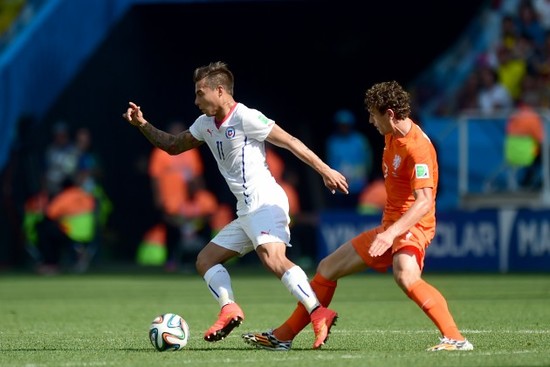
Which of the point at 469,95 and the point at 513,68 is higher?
the point at 513,68

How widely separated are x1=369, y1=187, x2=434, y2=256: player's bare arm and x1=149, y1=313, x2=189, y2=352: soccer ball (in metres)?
1.65

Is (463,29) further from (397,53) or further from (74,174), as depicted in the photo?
(74,174)

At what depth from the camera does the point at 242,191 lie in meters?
9.62

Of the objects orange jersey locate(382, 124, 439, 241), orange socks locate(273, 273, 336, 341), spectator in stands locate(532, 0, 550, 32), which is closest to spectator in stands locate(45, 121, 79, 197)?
spectator in stands locate(532, 0, 550, 32)

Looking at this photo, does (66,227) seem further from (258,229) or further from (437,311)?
(437,311)

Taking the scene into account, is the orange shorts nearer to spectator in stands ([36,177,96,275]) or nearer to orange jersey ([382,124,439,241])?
orange jersey ([382,124,439,241])

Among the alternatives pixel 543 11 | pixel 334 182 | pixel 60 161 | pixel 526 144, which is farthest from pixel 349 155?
pixel 334 182

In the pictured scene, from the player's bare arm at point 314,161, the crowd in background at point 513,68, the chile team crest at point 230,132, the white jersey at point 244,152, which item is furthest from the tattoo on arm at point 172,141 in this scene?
the crowd in background at point 513,68

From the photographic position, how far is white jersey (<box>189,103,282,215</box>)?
9555 mm

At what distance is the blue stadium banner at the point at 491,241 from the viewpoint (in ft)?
66.7

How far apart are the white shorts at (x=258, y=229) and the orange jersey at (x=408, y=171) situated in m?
0.74

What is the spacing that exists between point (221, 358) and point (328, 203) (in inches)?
691

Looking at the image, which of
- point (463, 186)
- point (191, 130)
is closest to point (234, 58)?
point (463, 186)

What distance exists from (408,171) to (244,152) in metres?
1.23
